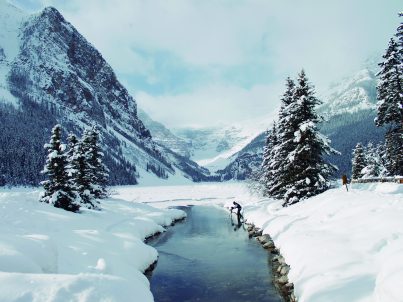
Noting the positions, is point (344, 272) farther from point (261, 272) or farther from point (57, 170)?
point (57, 170)

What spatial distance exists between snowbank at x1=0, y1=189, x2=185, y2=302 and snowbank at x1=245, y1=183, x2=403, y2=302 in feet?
19.3

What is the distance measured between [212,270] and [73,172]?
16.9m

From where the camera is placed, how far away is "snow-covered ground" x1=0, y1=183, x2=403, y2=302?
7.88 metres

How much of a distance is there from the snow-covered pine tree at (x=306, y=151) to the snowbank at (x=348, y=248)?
6.94 metres

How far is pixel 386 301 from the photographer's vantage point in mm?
8188

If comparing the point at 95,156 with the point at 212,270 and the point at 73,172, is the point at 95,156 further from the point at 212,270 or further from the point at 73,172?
the point at 212,270

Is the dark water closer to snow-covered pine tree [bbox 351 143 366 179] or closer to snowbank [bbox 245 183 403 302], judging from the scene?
snowbank [bbox 245 183 403 302]

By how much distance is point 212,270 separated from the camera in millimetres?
20453

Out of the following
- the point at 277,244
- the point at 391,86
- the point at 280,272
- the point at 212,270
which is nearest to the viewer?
the point at 280,272

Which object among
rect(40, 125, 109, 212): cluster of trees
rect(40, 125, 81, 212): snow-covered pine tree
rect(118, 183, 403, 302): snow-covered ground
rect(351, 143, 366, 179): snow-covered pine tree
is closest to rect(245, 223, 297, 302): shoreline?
rect(118, 183, 403, 302): snow-covered ground

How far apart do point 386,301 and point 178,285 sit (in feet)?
38.0

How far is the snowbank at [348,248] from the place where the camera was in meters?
10.4

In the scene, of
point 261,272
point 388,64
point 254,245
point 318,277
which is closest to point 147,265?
point 261,272

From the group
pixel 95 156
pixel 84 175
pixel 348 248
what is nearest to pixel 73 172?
pixel 84 175
